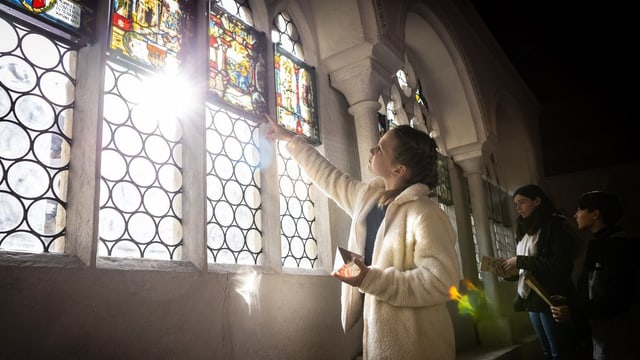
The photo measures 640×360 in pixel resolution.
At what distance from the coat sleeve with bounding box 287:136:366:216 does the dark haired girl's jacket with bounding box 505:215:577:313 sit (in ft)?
4.26

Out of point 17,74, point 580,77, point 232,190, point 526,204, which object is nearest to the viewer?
point 17,74

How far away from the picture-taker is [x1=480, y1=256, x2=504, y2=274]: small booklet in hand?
8.98ft

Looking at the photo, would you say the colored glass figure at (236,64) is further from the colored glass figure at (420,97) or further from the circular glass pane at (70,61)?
the colored glass figure at (420,97)

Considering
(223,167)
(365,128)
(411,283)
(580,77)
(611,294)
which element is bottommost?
(611,294)

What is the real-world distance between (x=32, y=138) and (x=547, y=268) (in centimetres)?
274

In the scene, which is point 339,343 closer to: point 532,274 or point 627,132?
point 532,274

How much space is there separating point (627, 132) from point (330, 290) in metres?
8.60

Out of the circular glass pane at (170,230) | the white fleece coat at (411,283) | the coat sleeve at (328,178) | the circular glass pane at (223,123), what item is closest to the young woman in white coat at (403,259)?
the white fleece coat at (411,283)

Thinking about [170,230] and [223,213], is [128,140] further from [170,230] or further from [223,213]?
[223,213]

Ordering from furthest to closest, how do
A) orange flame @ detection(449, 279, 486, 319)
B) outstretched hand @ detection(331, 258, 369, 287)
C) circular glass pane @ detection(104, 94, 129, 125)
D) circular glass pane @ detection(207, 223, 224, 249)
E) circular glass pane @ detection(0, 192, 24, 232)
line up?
1. orange flame @ detection(449, 279, 486, 319)
2. circular glass pane @ detection(207, 223, 224, 249)
3. circular glass pane @ detection(104, 94, 129, 125)
4. circular glass pane @ detection(0, 192, 24, 232)
5. outstretched hand @ detection(331, 258, 369, 287)

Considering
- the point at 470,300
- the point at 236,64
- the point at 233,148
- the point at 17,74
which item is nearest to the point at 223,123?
the point at 233,148

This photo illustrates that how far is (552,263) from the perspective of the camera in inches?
109

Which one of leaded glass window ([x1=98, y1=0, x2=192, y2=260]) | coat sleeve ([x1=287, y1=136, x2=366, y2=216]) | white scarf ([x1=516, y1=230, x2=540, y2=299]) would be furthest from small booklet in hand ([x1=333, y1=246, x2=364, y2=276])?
white scarf ([x1=516, y1=230, x2=540, y2=299])

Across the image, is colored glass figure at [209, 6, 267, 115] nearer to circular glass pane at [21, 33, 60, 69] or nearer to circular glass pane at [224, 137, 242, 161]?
circular glass pane at [224, 137, 242, 161]
